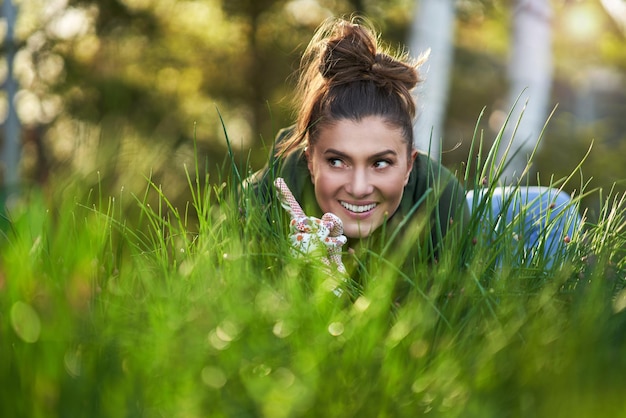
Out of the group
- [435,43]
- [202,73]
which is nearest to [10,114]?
[202,73]

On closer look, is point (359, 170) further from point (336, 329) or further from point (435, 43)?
point (435, 43)

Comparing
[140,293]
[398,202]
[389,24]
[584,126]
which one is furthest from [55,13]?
[140,293]

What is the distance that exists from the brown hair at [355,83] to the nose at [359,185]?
200 millimetres

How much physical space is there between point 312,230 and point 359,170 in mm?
375

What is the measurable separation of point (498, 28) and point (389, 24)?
17.5 ft

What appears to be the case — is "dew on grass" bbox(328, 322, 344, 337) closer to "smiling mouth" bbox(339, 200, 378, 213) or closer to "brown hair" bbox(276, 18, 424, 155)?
"smiling mouth" bbox(339, 200, 378, 213)

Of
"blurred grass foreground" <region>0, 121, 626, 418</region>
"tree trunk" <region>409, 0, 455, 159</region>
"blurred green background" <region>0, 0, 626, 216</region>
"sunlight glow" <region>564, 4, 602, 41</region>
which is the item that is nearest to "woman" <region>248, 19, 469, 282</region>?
"blurred grass foreground" <region>0, 121, 626, 418</region>

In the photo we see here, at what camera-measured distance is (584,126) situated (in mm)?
12469

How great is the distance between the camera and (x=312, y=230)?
2.23m

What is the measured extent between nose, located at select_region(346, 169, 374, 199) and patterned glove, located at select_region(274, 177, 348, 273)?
98 mm

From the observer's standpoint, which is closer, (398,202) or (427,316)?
(427,316)

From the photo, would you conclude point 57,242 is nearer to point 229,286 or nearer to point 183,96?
point 229,286

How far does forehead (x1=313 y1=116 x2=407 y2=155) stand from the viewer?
2.55 metres

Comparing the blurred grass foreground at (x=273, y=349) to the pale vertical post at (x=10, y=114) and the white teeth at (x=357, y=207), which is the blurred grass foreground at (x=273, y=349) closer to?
the white teeth at (x=357, y=207)
